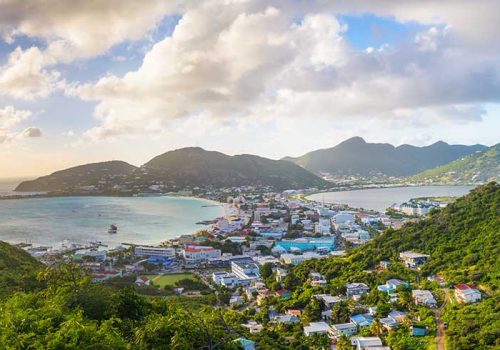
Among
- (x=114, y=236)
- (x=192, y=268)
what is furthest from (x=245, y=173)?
(x=192, y=268)

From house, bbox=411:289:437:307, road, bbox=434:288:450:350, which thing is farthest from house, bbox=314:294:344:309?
road, bbox=434:288:450:350

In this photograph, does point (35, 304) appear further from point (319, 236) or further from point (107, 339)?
point (319, 236)

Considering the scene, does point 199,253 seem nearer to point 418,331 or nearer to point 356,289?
point 356,289

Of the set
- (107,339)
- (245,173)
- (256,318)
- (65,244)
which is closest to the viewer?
(107,339)

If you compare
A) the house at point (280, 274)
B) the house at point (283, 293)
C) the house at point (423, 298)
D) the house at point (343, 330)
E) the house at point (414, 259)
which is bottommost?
the house at point (343, 330)

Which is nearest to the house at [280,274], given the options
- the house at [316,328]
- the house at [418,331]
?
the house at [316,328]

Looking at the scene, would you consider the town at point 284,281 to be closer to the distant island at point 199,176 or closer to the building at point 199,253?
the building at point 199,253

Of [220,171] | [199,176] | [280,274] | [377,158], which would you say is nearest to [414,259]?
[280,274]
